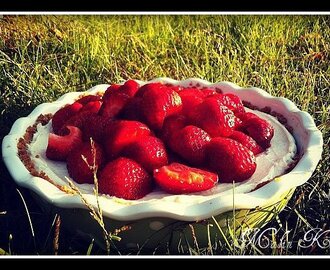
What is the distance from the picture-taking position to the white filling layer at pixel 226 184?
82cm

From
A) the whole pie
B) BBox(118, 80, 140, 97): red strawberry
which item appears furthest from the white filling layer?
BBox(118, 80, 140, 97): red strawberry

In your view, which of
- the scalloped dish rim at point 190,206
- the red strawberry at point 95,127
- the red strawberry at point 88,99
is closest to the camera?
the scalloped dish rim at point 190,206

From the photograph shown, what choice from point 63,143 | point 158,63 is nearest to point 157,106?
point 63,143

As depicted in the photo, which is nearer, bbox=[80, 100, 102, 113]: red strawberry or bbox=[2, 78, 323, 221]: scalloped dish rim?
bbox=[2, 78, 323, 221]: scalloped dish rim

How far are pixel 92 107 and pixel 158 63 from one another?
23cm

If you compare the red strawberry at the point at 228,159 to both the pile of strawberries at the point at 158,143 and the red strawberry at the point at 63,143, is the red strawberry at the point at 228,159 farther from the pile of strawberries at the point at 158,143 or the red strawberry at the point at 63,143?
the red strawberry at the point at 63,143

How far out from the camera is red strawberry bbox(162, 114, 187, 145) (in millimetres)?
856

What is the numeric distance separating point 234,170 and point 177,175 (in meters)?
0.07

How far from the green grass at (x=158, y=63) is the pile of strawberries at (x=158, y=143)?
0.09 metres

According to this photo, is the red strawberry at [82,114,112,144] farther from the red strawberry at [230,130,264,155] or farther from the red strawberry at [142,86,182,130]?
the red strawberry at [230,130,264,155]

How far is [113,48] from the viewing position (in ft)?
3.61

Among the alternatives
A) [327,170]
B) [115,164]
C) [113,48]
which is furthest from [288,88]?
[115,164]

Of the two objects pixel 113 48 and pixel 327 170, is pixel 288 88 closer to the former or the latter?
pixel 327 170

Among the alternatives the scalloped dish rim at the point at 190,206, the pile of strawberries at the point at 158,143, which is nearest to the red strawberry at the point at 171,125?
the pile of strawberries at the point at 158,143
